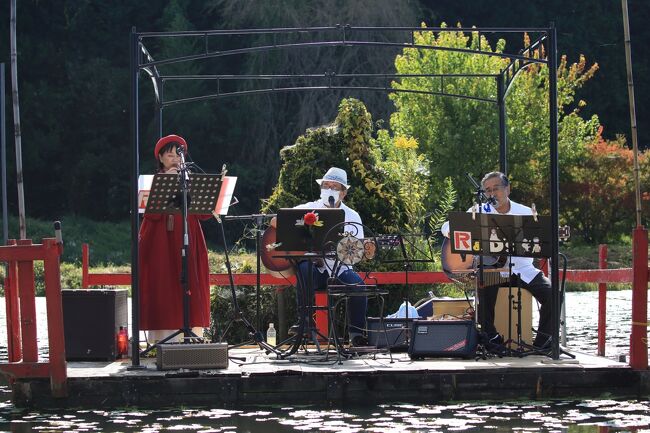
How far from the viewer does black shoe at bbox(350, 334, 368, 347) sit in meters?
10.4

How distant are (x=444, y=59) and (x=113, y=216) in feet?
43.2

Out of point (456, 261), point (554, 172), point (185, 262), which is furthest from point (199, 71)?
point (554, 172)

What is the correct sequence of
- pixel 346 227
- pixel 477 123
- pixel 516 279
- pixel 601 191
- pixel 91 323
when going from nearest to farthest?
pixel 91 323 → pixel 516 279 → pixel 346 227 → pixel 601 191 → pixel 477 123

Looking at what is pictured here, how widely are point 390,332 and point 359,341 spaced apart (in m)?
0.27

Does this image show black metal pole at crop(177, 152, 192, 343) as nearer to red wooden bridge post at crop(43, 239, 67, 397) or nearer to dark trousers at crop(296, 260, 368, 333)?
red wooden bridge post at crop(43, 239, 67, 397)

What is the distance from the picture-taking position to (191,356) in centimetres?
913

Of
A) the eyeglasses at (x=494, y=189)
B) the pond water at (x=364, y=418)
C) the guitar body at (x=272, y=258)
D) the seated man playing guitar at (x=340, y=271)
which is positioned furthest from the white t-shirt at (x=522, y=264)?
the pond water at (x=364, y=418)

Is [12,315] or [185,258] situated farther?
[185,258]

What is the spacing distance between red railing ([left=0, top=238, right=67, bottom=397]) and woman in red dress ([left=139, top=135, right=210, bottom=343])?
120cm

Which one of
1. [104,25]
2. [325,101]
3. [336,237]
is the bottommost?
[336,237]

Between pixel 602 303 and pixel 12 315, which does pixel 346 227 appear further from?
pixel 12 315

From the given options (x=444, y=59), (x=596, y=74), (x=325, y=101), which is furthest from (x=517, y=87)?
(x=596, y=74)

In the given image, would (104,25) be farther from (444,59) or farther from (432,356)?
(432,356)

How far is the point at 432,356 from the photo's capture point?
31.9 feet
